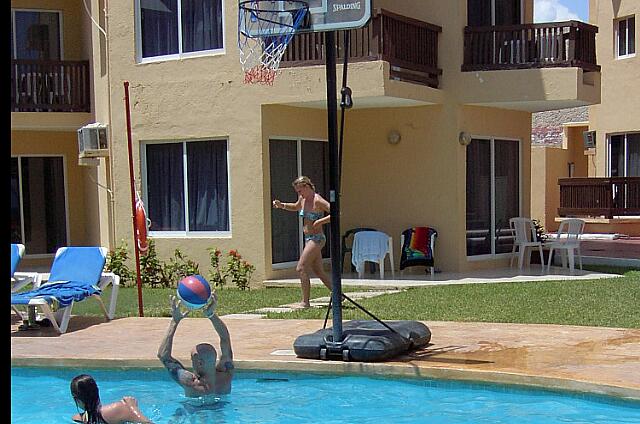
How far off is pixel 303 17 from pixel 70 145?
13201mm

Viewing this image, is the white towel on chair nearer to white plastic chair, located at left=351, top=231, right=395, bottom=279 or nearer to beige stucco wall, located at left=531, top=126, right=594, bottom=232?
white plastic chair, located at left=351, top=231, right=395, bottom=279

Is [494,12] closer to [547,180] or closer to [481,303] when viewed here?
[481,303]

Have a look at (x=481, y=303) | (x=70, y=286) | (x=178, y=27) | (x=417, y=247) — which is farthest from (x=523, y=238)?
(x=70, y=286)

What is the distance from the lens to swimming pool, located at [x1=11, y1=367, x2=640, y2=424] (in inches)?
271

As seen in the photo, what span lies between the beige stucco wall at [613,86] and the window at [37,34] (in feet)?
49.1

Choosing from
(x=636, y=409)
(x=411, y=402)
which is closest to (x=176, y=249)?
(x=411, y=402)

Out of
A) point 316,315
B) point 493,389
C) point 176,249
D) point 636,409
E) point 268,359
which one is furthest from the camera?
point 176,249

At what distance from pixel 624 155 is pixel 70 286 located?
19.0m

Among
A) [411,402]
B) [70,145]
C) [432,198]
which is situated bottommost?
[411,402]

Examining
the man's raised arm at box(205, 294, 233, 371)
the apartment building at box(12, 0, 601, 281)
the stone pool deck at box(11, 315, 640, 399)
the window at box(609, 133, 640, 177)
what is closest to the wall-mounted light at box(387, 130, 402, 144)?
the apartment building at box(12, 0, 601, 281)

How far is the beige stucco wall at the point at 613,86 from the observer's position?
24156 mm

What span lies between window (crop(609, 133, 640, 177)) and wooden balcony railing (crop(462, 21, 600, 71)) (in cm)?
970

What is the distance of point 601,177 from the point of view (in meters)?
24.7

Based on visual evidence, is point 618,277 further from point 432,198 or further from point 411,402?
point 411,402
